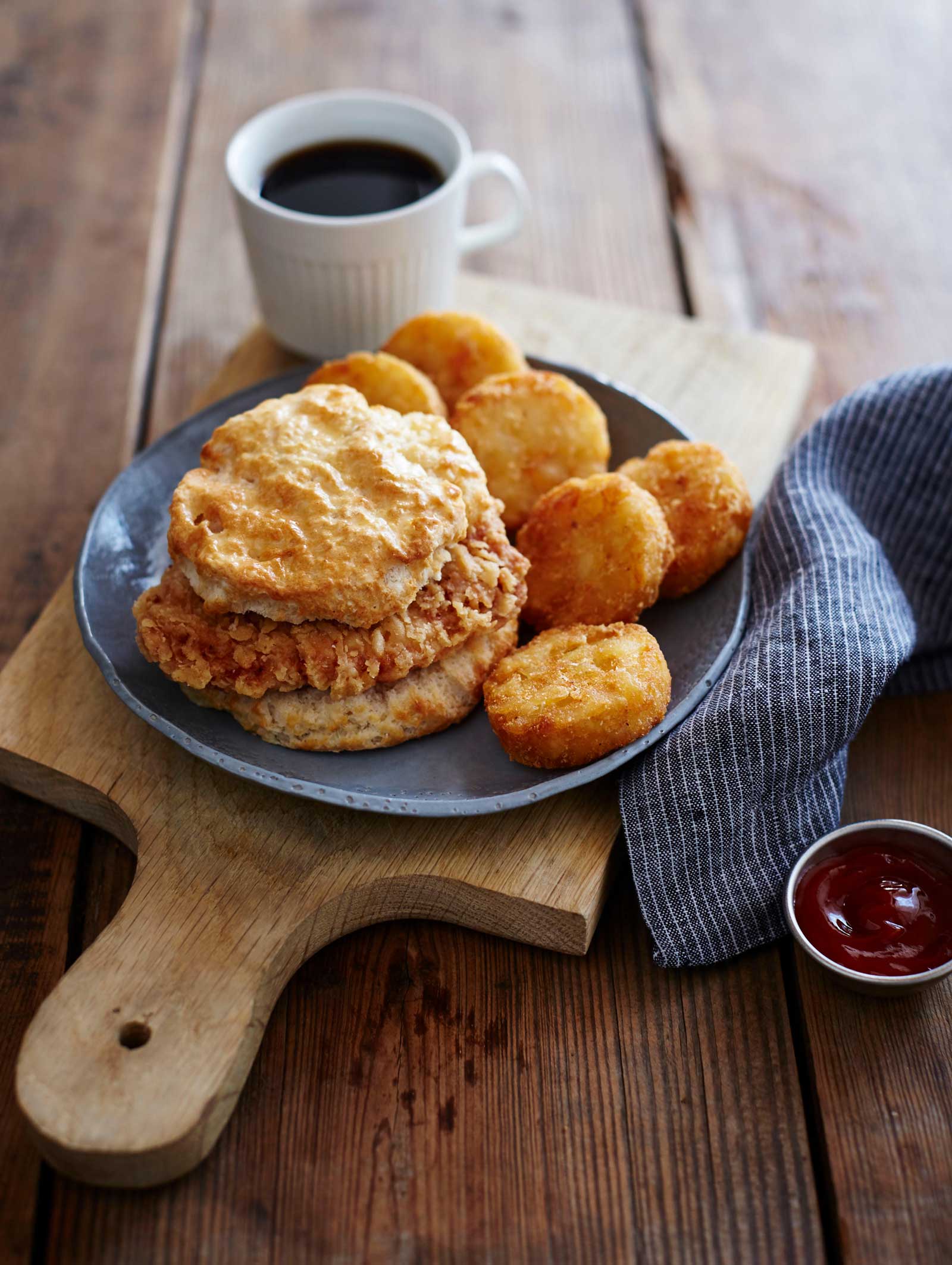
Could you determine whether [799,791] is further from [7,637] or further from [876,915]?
[7,637]

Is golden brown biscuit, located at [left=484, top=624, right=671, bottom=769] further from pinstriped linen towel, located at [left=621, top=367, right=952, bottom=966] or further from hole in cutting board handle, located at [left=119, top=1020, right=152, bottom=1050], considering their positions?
hole in cutting board handle, located at [left=119, top=1020, right=152, bottom=1050]

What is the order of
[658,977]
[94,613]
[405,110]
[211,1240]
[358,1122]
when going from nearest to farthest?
[211,1240]
[358,1122]
[658,977]
[94,613]
[405,110]

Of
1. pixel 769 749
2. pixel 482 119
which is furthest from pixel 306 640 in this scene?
pixel 482 119

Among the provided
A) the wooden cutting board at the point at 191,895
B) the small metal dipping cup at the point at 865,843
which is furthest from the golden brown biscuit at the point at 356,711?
the small metal dipping cup at the point at 865,843

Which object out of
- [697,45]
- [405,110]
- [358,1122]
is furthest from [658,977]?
[697,45]

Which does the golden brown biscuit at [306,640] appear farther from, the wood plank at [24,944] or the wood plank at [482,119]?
the wood plank at [482,119]

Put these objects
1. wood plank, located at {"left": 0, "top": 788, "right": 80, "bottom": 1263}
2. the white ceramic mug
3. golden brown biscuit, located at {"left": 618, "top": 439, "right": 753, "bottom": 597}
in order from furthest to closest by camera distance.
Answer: the white ceramic mug → golden brown biscuit, located at {"left": 618, "top": 439, "right": 753, "bottom": 597} → wood plank, located at {"left": 0, "top": 788, "right": 80, "bottom": 1263}

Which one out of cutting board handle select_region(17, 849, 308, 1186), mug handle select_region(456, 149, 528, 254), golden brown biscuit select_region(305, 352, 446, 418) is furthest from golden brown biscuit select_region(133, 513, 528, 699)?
mug handle select_region(456, 149, 528, 254)
